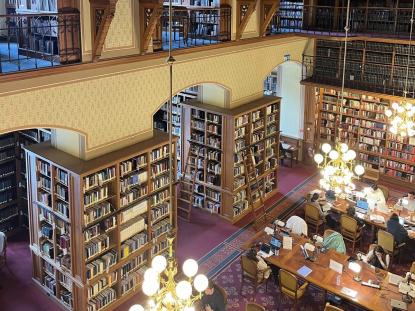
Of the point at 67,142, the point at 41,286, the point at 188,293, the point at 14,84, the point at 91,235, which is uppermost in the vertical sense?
the point at 14,84

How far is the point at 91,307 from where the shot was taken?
8.65 m

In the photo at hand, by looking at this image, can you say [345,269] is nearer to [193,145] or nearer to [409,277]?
[409,277]

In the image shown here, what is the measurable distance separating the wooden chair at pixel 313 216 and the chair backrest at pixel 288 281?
292 cm

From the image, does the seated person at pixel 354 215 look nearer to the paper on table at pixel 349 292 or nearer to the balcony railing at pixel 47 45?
the paper on table at pixel 349 292

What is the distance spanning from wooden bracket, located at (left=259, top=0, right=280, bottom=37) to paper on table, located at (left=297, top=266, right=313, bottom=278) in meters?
5.67

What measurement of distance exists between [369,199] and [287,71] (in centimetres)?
526

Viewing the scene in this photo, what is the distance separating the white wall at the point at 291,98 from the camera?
15.1 metres

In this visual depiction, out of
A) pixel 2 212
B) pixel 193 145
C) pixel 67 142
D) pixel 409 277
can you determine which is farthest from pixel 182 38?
pixel 409 277

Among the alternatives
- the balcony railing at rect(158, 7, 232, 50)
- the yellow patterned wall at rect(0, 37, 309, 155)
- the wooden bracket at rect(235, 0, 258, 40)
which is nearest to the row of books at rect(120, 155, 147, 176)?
the yellow patterned wall at rect(0, 37, 309, 155)

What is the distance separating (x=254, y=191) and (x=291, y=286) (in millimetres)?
4115

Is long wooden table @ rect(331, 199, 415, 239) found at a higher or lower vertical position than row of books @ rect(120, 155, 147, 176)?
lower

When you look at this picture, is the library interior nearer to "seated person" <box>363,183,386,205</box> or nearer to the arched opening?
"seated person" <box>363,183,386,205</box>

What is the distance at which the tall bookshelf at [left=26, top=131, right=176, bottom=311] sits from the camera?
8.25 meters

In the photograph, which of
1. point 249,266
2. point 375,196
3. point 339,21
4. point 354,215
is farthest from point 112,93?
point 339,21
